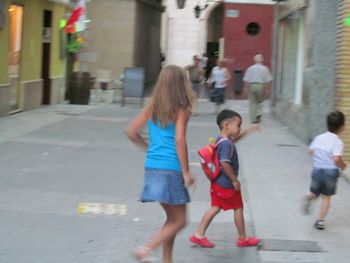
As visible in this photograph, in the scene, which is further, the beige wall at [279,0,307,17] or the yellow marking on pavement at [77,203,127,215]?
the beige wall at [279,0,307,17]

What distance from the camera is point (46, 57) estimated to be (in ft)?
63.4

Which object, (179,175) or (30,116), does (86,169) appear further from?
(30,116)

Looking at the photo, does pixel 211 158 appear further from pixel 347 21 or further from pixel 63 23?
pixel 63 23

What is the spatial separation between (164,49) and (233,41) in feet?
46.1

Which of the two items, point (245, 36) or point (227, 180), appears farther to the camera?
point (245, 36)

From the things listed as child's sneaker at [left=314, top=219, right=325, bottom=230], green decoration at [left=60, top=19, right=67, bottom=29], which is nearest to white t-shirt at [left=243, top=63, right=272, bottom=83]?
green decoration at [left=60, top=19, right=67, bottom=29]

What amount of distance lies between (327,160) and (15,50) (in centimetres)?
1163

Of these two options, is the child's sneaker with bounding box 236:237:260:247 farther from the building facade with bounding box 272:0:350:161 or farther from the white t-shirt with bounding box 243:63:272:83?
the white t-shirt with bounding box 243:63:272:83

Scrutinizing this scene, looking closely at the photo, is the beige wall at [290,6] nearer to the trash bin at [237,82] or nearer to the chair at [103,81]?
the trash bin at [237,82]

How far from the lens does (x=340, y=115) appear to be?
617 centimetres

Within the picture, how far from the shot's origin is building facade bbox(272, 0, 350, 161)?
33.6 ft

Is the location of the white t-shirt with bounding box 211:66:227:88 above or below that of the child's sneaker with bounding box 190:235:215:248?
above

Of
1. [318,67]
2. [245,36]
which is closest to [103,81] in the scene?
[245,36]

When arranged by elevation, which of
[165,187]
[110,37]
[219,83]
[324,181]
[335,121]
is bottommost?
[324,181]
